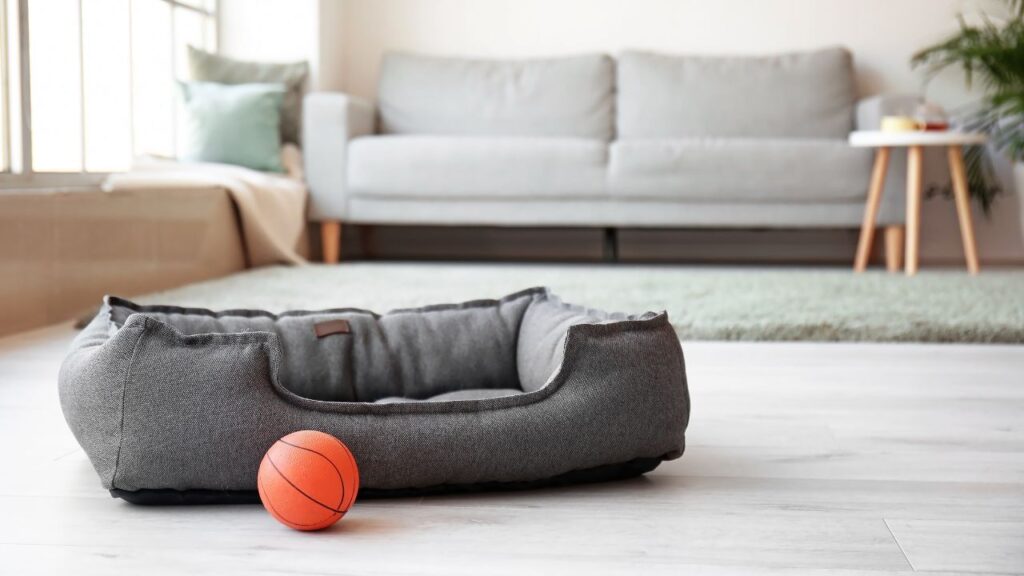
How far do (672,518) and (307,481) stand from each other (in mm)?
362

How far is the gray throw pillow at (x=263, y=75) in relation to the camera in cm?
452

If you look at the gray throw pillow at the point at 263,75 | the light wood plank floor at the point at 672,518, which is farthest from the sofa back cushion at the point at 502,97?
the light wood plank floor at the point at 672,518

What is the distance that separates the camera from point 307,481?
105 centimetres

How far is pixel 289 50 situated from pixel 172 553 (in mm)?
4101

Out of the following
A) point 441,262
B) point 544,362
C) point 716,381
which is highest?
point 544,362

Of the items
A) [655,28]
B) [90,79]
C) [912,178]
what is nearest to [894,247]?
[912,178]

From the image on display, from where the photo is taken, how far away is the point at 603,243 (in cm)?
506

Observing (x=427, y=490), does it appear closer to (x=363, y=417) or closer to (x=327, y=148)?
(x=363, y=417)

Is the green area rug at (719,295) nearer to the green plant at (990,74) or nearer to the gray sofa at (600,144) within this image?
the gray sofa at (600,144)

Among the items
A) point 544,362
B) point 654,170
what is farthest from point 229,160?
point 544,362

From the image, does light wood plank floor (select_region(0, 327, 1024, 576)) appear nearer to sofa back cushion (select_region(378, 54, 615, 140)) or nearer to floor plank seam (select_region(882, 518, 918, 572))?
floor plank seam (select_region(882, 518, 918, 572))

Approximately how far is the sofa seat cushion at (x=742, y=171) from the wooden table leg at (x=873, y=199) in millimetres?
53

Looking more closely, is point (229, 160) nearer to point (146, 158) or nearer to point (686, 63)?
point (146, 158)

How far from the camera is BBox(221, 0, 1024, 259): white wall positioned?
4855mm
